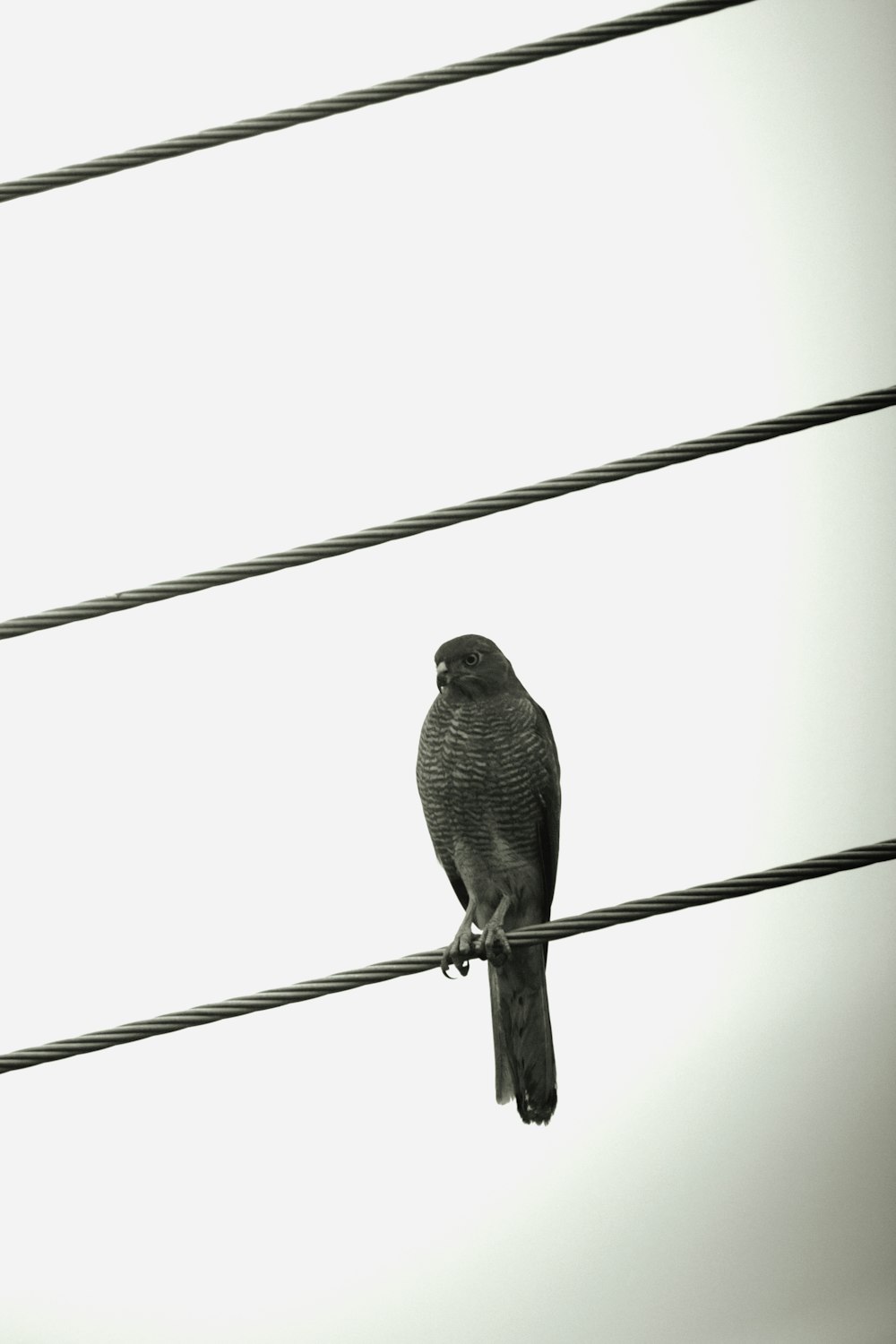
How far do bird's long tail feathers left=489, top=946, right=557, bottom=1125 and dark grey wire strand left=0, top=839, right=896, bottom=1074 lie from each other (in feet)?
7.15

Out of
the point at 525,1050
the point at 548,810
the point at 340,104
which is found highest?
the point at 340,104

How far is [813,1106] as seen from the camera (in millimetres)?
15719

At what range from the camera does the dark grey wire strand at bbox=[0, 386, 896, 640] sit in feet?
11.0

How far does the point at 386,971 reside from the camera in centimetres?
356

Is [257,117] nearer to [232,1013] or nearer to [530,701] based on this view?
[232,1013]

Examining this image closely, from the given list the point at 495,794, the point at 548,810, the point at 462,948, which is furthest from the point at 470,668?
the point at 462,948

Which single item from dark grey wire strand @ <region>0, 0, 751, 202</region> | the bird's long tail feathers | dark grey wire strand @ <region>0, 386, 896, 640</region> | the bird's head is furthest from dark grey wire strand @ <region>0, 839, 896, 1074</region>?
the bird's head

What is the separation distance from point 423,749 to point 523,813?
450mm

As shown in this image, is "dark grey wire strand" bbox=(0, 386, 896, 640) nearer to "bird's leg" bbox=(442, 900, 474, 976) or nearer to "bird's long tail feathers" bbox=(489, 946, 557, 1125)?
"bird's leg" bbox=(442, 900, 474, 976)

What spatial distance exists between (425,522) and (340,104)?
3.04 ft

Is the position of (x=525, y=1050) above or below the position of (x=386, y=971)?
below

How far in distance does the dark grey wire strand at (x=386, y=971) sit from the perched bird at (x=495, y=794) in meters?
2.28

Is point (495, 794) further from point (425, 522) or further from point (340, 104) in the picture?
point (340, 104)

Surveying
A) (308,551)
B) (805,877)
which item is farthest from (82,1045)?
(805,877)
